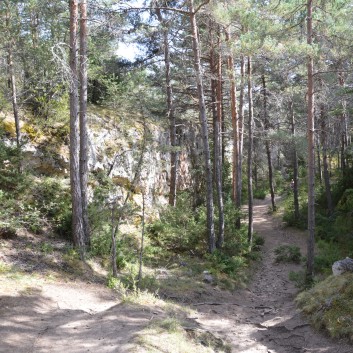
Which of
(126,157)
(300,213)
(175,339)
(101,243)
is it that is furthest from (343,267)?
(300,213)

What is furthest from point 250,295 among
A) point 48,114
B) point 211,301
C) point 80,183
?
point 48,114

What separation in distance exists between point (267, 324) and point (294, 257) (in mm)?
6723

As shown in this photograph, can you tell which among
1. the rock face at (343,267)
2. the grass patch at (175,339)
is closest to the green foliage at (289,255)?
the rock face at (343,267)

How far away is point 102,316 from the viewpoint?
6.43 m

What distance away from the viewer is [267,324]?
7914 millimetres

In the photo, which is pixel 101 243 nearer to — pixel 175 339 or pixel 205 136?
pixel 175 339

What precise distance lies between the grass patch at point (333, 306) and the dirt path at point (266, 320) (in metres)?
0.21

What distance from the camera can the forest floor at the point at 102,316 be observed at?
5199 mm

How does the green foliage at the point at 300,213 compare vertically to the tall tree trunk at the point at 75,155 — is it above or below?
below

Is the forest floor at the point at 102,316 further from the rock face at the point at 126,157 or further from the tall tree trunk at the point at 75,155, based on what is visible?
the rock face at the point at 126,157

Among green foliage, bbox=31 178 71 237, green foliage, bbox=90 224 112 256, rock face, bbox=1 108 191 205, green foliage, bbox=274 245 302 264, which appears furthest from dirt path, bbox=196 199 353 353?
green foliage, bbox=31 178 71 237

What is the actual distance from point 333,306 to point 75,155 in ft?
23.6

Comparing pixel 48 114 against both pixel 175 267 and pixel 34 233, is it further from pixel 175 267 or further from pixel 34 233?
pixel 175 267

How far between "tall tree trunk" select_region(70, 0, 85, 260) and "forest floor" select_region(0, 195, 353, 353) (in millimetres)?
693
